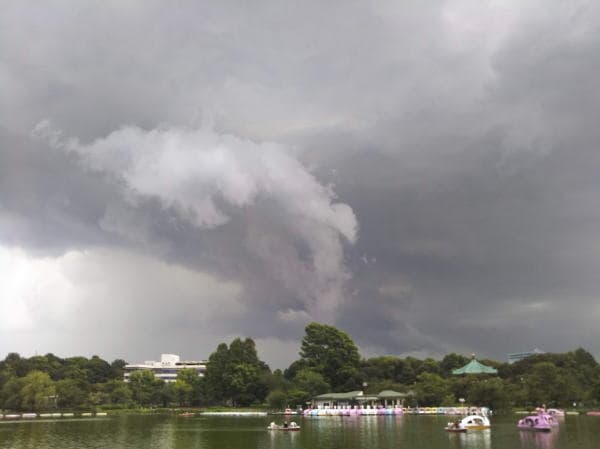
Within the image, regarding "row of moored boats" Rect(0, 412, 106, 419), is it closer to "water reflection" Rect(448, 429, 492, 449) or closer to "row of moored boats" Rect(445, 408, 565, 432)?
"row of moored boats" Rect(445, 408, 565, 432)

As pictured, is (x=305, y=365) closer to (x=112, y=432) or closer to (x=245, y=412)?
(x=245, y=412)

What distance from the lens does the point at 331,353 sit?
11350cm

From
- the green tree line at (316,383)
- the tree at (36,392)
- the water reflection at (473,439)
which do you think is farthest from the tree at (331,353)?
the water reflection at (473,439)

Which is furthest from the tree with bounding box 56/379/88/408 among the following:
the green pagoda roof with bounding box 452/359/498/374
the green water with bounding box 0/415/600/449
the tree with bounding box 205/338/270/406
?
the green pagoda roof with bounding box 452/359/498/374

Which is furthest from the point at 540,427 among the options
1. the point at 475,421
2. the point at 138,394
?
the point at 138,394

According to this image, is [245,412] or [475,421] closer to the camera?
[475,421]

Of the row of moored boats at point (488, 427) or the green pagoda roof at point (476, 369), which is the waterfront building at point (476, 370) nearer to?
the green pagoda roof at point (476, 369)

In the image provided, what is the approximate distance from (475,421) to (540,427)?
6106mm

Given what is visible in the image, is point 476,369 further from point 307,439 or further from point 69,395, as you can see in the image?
point 69,395

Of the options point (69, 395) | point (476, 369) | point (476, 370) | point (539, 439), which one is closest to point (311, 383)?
point (476, 370)

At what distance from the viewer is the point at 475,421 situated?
191 ft

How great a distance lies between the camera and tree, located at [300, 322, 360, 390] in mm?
112031

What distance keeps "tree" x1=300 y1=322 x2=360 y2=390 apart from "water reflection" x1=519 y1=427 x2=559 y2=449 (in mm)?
59420

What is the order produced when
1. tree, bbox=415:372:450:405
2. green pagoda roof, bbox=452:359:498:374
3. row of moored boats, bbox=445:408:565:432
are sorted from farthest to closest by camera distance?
green pagoda roof, bbox=452:359:498:374
tree, bbox=415:372:450:405
row of moored boats, bbox=445:408:565:432
